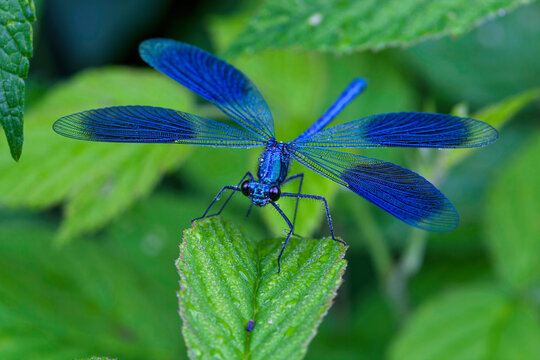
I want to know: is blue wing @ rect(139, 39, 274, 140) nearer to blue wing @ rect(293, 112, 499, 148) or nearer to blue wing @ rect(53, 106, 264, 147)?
blue wing @ rect(53, 106, 264, 147)

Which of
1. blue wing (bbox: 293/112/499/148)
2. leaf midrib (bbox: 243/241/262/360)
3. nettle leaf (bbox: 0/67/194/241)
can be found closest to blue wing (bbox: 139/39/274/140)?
blue wing (bbox: 293/112/499/148)

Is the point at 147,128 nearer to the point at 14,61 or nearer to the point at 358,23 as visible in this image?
the point at 14,61

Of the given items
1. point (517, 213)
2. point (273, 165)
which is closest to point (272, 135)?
point (273, 165)

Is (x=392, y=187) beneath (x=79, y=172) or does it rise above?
beneath

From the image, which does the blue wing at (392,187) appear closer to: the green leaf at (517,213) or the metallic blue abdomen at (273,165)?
the metallic blue abdomen at (273,165)

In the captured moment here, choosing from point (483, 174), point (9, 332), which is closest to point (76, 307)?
point (9, 332)

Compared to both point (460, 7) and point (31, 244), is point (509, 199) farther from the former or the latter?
point (31, 244)

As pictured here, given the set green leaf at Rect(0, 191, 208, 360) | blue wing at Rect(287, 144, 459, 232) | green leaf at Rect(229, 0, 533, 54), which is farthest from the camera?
green leaf at Rect(0, 191, 208, 360)

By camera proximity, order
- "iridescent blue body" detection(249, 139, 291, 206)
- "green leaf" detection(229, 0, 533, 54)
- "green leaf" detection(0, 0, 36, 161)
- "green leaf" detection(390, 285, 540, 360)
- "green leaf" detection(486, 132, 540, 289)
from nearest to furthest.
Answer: "green leaf" detection(0, 0, 36, 161)
"iridescent blue body" detection(249, 139, 291, 206)
"green leaf" detection(229, 0, 533, 54)
"green leaf" detection(390, 285, 540, 360)
"green leaf" detection(486, 132, 540, 289)
